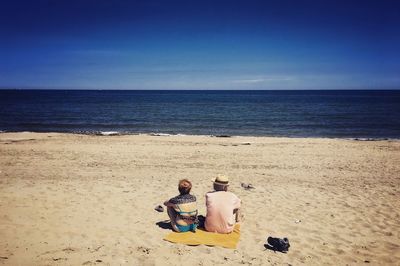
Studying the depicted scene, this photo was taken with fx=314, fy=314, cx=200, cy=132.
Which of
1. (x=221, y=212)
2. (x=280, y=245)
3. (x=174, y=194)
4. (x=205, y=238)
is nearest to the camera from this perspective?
(x=280, y=245)

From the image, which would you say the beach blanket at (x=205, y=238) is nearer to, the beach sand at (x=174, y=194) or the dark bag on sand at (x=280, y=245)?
the beach sand at (x=174, y=194)

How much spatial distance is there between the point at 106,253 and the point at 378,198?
771 centimetres

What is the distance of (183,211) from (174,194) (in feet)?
10.6

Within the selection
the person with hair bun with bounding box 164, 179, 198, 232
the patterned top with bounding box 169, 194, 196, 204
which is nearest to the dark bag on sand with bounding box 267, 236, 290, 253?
the person with hair bun with bounding box 164, 179, 198, 232

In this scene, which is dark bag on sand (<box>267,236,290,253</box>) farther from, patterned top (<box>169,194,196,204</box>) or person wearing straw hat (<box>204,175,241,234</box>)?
patterned top (<box>169,194,196,204</box>)

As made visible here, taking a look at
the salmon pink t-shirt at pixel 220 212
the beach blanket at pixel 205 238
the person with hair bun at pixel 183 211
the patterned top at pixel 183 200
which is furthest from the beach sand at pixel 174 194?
the patterned top at pixel 183 200

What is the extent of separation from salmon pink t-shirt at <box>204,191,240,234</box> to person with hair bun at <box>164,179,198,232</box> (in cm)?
30

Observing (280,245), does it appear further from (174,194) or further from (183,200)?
(174,194)

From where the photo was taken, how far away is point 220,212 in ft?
19.7

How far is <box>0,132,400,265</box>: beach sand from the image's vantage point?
5457mm

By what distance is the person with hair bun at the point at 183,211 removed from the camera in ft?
20.0

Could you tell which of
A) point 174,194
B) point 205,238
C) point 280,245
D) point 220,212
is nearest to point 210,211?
point 220,212

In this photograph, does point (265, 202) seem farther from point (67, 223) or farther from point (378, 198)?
point (67, 223)

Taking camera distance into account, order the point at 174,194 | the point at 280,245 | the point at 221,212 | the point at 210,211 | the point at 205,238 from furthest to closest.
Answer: the point at 174,194
the point at 210,211
the point at 221,212
the point at 205,238
the point at 280,245
